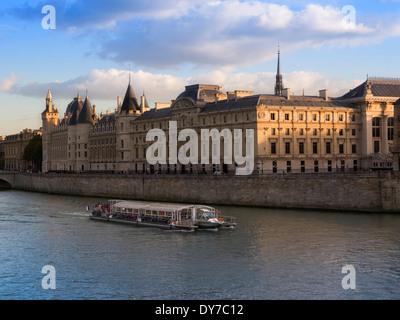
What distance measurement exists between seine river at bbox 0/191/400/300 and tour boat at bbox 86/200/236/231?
1.36 m

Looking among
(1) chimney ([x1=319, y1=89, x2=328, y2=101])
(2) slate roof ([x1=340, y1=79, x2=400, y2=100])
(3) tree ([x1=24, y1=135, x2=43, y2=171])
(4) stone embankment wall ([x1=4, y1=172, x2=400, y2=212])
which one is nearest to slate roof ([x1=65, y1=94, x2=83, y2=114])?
(3) tree ([x1=24, y1=135, x2=43, y2=171])

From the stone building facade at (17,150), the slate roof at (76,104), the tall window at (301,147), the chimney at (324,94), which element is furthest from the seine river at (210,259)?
the stone building facade at (17,150)

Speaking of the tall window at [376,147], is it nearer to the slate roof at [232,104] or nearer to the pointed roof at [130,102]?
the slate roof at [232,104]

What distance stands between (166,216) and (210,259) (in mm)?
15909

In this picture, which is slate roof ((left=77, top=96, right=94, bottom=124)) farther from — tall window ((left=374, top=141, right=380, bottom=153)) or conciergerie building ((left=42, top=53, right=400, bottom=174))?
tall window ((left=374, top=141, right=380, bottom=153))

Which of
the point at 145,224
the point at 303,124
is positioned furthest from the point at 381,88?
the point at 145,224

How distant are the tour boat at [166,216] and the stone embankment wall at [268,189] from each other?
11.9 m

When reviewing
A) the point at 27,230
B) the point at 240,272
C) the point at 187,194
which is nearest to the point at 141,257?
the point at 240,272

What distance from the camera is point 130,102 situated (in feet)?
370

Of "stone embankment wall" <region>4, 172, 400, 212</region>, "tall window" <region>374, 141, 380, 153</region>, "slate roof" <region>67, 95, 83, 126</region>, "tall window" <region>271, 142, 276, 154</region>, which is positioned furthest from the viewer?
"slate roof" <region>67, 95, 83, 126</region>

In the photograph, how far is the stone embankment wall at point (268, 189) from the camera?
182 feet

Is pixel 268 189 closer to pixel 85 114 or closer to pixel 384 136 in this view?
pixel 384 136

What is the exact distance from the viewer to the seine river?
28891 mm

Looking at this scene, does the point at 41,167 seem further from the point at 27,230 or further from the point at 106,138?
the point at 27,230
